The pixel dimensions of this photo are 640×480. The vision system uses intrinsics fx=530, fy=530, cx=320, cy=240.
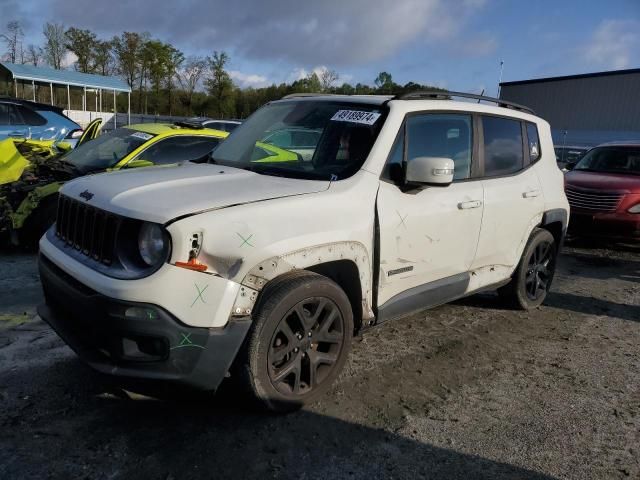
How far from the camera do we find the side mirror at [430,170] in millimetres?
3318

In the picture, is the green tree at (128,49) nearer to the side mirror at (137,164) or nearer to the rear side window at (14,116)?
the rear side window at (14,116)

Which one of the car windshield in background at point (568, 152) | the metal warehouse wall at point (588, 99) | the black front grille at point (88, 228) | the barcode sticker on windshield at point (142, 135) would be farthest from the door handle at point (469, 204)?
the metal warehouse wall at point (588, 99)

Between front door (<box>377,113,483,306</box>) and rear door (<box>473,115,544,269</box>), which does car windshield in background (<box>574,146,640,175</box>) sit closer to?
rear door (<box>473,115,544,269</box>)

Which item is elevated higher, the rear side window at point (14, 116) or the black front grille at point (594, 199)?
the rear side window at point (14, 116)

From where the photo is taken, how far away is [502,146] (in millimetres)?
4539

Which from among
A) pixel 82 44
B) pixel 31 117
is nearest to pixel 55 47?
pixel 82 44

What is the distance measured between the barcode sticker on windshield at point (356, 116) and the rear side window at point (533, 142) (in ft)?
6.72

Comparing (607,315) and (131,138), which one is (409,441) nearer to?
(607,315)

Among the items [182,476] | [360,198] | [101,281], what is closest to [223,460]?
[182,476]

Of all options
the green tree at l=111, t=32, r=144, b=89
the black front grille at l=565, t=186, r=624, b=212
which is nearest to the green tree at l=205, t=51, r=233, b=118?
the green tree at l=111, t=32, r=144, b=89

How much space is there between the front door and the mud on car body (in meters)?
3.04

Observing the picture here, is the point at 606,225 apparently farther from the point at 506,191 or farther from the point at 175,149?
the point at 175,149

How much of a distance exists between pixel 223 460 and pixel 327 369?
33.6 inches

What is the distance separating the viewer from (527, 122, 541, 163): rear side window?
16.2ft
